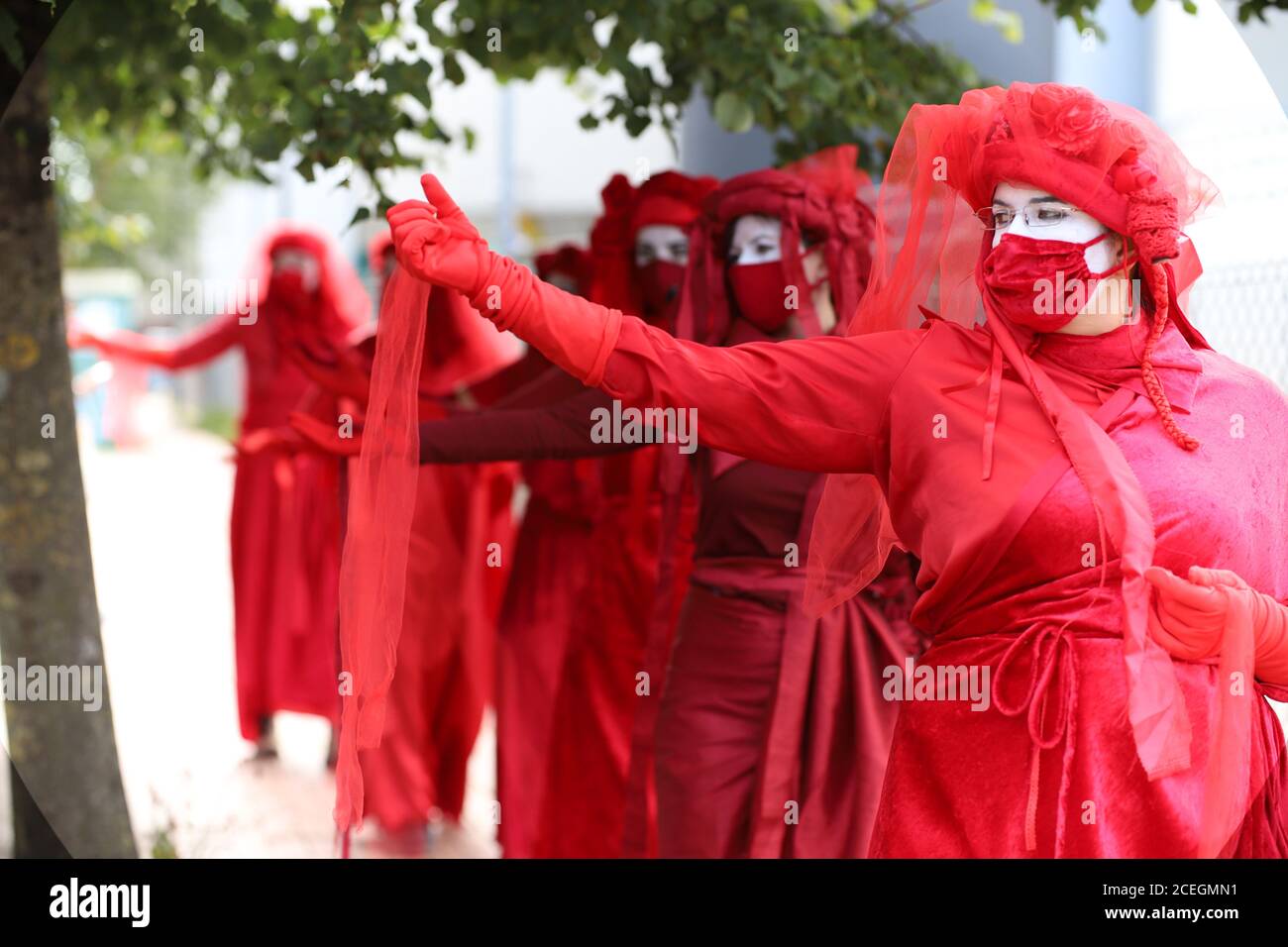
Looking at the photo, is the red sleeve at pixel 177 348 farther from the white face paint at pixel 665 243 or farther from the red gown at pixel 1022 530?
the red gown at pixel 1022 530

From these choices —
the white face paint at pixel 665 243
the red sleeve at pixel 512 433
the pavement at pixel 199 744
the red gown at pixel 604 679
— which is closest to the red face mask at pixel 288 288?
the pavement at pixel 199 744

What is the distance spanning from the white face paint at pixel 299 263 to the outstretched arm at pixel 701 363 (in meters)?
5.49

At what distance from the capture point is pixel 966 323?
3.69m

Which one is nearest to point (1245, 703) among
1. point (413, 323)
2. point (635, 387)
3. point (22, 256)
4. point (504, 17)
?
point (635, 387)

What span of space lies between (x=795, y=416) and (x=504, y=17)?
224 cm

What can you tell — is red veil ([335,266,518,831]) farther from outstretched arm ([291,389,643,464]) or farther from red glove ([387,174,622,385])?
outstretched arm ([291,389,643,464])

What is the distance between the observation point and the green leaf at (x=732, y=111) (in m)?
5.04

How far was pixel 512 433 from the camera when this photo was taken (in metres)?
4.71

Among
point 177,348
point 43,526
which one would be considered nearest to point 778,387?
point 43,526

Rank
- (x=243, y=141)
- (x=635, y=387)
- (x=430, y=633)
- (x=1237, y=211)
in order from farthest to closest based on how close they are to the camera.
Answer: (x=430, y=633), (x=243, y=141), (x=1237, y=211), (x=635, y=387)

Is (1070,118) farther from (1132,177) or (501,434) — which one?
(501,434)

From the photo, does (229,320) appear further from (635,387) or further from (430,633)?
(635,387)

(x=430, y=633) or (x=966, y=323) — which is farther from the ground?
(x=966, y=323)

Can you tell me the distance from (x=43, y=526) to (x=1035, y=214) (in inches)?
127
